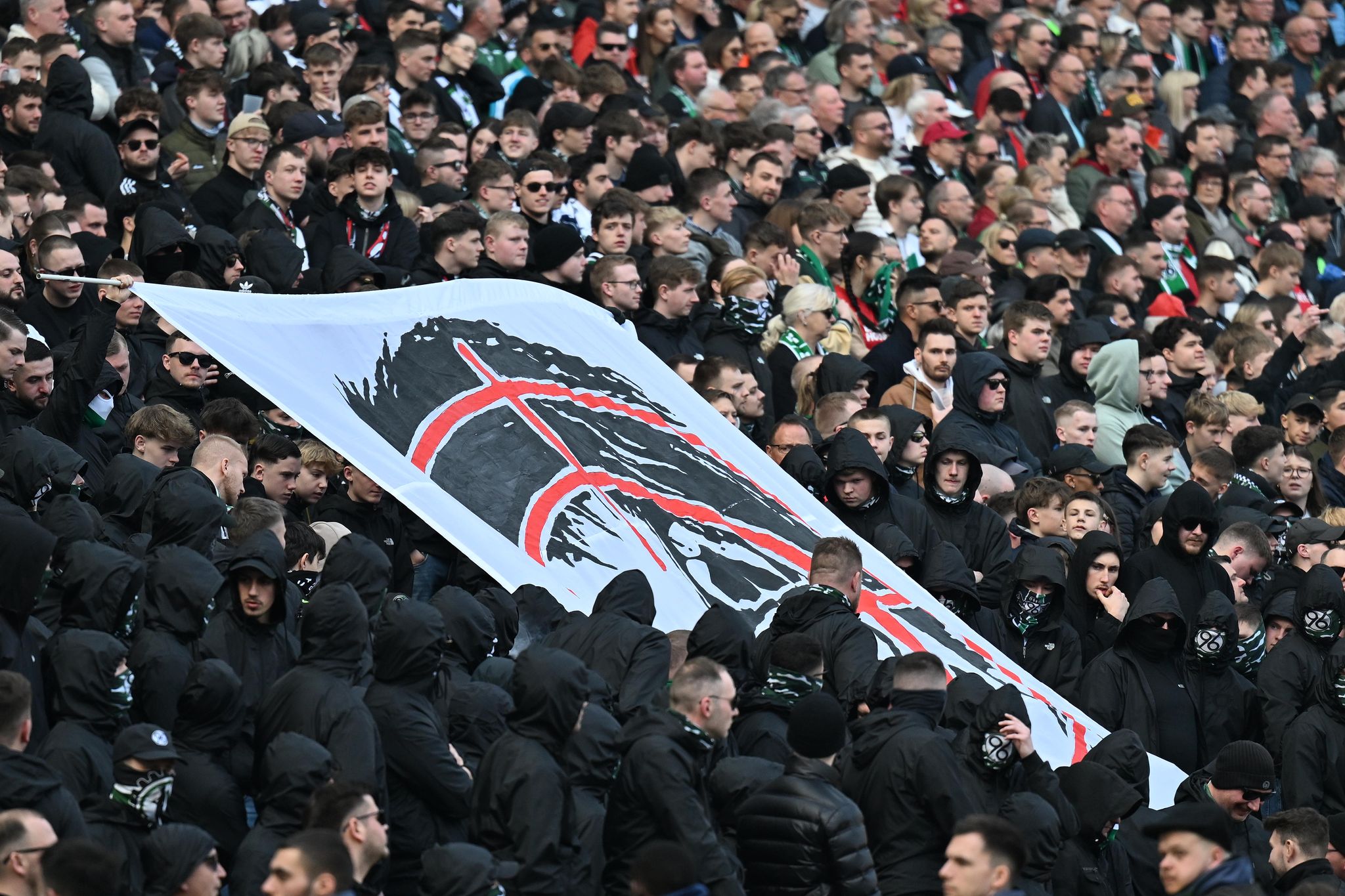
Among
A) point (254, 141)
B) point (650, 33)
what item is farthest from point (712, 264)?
point (650, 33)

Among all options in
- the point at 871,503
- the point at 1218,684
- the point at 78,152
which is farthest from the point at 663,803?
the point at 78,152

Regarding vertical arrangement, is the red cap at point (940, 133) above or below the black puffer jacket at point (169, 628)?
below

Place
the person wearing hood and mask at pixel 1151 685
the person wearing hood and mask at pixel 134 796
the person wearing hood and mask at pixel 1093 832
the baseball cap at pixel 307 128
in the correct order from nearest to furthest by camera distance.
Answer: the person wearing hood and mask at pixel 134 796 → the person wearing hood and mask at pixel 1093 832 → the person wearing hood and mask at pixel 1151 685 → the baseball cap at pixel 307 128

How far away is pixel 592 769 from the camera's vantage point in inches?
319

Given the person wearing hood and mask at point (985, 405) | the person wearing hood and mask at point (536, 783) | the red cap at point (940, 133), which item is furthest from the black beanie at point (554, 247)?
the red cap at point (940, 133)

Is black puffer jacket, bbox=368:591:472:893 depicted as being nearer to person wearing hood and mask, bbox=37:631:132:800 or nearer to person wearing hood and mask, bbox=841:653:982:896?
person wearing hood and mask, bbox=37:631:132:800

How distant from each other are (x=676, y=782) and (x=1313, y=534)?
233 inches

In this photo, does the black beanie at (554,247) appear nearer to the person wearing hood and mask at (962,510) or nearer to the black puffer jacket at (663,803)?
the person wearing hood and mask at (962,510)

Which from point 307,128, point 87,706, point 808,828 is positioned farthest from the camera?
point 307,128

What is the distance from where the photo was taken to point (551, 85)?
1669 cm

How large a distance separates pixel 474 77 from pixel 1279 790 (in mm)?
8162

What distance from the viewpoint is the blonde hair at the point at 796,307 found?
43.8 feet

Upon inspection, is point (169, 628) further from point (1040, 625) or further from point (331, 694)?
point (1040, 625)

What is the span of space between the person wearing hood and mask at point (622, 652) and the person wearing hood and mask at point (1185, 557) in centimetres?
370
